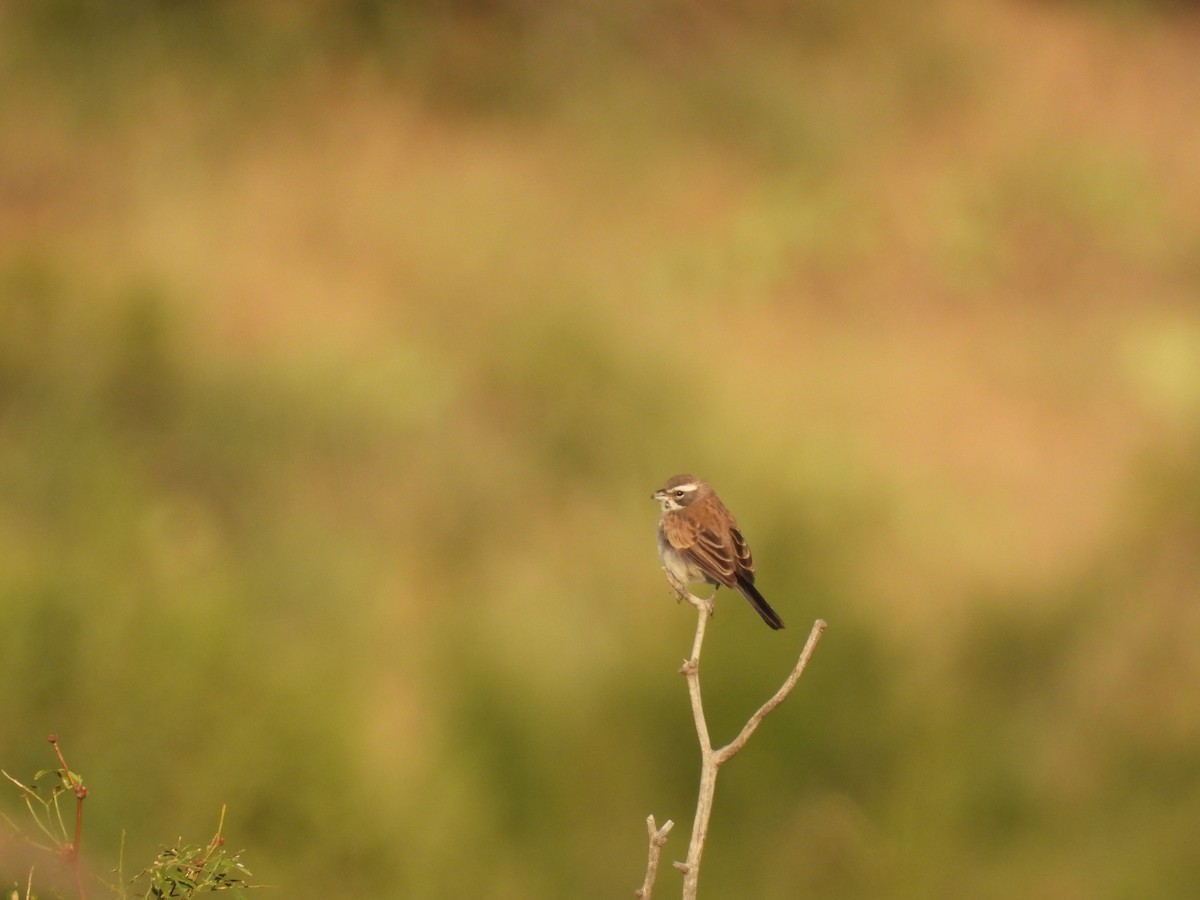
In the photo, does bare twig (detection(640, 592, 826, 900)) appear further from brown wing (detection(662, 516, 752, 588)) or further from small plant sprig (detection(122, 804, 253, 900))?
brown wing (detection(662, 516, 752, 588))

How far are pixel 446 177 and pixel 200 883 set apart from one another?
783 centimetres

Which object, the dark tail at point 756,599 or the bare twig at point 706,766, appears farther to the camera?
the dark tail at point 756,599

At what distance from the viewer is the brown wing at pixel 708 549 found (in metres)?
3.80

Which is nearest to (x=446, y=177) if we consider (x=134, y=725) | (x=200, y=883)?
(x=134, y=725)

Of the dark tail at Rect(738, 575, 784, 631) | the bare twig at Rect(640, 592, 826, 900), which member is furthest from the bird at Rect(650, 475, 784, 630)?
the bare twig at Rect(640, 592, 826, 900)

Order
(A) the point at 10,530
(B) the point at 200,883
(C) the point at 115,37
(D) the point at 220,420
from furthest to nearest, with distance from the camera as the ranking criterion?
(C) the point at 115,37 → (D) the point at 220,420 → (A) the point at 10,530 → (B) the point at 200,883

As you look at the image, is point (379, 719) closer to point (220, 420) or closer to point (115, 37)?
point (220, 420)

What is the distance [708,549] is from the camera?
3.84 meters

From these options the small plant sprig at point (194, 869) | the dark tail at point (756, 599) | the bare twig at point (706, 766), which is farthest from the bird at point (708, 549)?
the small plant sprig at point (194, 869)

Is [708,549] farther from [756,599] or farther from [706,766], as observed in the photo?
[706,766]

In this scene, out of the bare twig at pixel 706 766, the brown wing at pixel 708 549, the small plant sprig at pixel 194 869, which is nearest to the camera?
the small plant sprig at pixel 194 869

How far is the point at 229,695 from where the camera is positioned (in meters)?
6.62

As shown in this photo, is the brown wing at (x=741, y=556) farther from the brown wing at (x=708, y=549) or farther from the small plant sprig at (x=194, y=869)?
the small plant sprig at (x=194, y=869)

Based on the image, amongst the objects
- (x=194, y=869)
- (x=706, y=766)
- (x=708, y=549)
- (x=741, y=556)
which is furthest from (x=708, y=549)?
(x=194, y=869)
